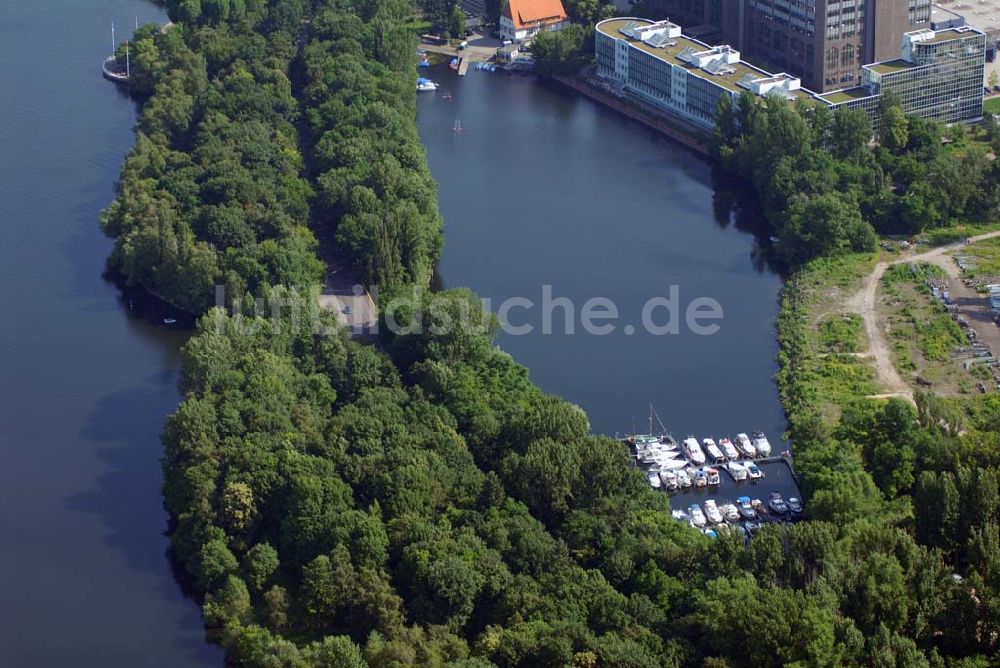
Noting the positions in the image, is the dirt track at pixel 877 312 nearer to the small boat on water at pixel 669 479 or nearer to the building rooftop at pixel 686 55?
the small boat on water at pixel 669 479

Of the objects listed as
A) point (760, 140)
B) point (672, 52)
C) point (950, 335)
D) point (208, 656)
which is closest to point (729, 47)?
point (672, 52)

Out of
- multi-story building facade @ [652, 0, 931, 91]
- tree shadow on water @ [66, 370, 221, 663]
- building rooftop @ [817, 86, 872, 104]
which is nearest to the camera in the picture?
tree shadow on water @ [66, 370, 221, 663]

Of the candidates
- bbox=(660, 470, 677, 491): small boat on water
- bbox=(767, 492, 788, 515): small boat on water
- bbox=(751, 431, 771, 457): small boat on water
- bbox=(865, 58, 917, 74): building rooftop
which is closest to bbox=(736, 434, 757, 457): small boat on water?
bbox=(751, 431, 771, 457): small boat on water

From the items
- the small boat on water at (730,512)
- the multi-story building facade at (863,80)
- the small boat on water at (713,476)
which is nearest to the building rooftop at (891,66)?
the multi-story building facade at (863,80)

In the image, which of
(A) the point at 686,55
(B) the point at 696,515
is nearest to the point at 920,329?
(B) the point at 696,515

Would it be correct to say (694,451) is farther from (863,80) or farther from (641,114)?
(641,114)

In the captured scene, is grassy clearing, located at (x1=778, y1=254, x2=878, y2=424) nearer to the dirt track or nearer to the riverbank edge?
the dirt track
